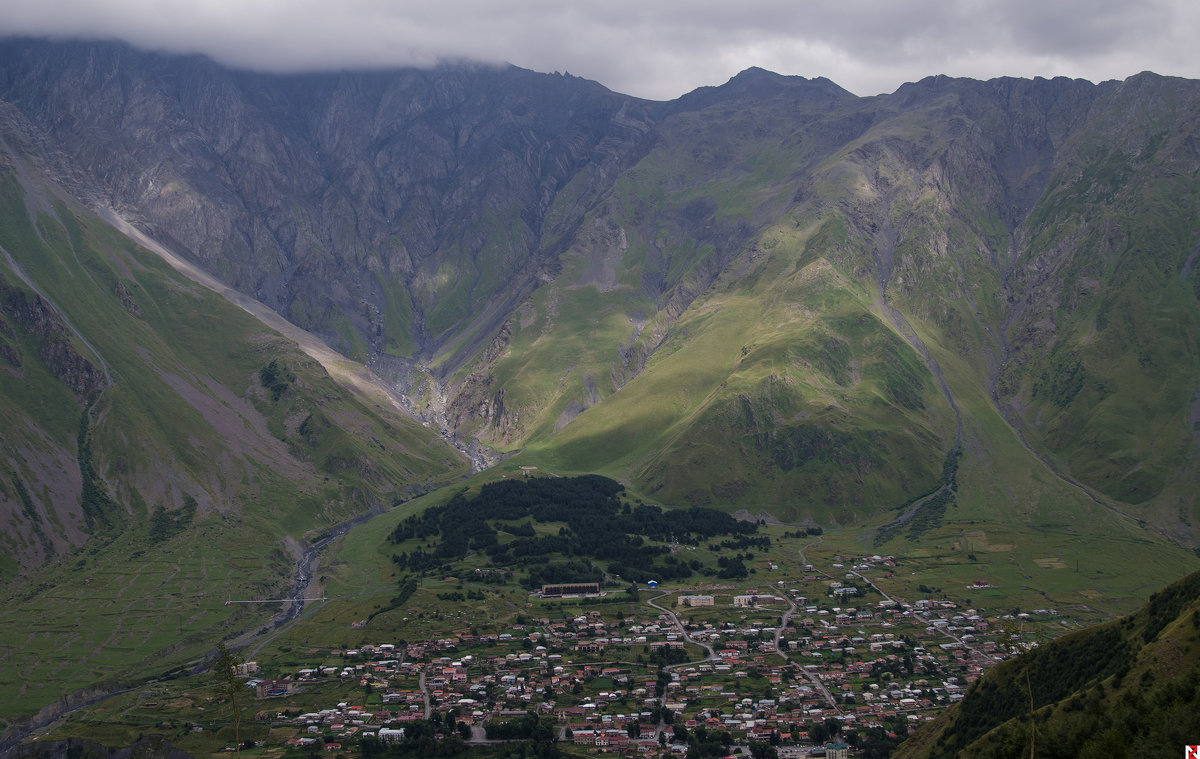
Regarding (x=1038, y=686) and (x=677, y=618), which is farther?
(x=677, y=618)

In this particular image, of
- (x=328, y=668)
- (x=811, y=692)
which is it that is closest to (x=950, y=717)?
(x=811, y=692)

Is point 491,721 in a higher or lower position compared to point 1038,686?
lower

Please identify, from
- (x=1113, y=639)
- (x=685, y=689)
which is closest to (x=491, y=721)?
(x=685, y=689)

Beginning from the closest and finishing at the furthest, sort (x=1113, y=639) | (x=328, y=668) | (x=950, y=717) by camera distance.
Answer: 1. (x=1113, y=639)
2. (x=950, y=717)
3. (x=328, y=668)

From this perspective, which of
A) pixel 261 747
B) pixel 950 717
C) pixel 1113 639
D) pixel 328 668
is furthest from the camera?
pixel 328 668

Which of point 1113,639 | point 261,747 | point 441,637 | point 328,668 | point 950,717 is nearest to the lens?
point 1113,639

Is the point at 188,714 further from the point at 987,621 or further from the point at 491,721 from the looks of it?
the point at 987,621

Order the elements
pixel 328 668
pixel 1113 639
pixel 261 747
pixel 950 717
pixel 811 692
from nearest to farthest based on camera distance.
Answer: pixel 1113 639 → pixel 950 717 → pixel 261 747 → pixel 811 692 → pixel 328 668

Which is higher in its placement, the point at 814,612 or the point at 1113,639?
the point at 1113,639

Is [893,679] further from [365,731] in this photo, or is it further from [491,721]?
[365,731]
